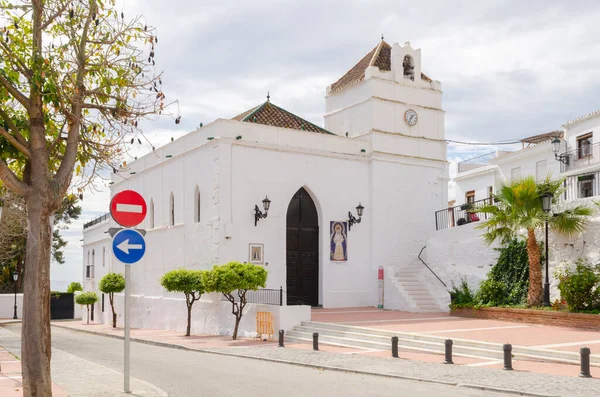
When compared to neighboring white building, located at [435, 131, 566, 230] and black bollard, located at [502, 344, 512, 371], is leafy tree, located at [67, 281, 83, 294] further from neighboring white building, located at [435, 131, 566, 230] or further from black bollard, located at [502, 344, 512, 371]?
black bollard, located at [502, 344, 512, 371]

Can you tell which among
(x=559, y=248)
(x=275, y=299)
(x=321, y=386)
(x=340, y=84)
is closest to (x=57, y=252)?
(x=340, y=84)

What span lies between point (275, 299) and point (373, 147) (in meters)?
8.92

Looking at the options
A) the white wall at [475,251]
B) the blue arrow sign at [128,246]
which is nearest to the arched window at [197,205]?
the white wall at [475,251]

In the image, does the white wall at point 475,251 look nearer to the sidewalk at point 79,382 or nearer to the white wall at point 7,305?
the sidewalk at point 79,382

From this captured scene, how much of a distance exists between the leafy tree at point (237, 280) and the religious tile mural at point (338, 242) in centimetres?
637

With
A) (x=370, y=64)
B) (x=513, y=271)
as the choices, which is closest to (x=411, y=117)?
(x=370, y=64)

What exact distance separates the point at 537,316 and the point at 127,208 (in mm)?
13954

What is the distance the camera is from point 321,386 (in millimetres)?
10703

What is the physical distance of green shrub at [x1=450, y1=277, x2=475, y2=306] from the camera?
72.8 feet

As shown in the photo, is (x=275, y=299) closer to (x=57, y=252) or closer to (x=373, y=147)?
(x=373, y=147)

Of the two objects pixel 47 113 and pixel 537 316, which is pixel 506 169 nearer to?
pixel 537 316

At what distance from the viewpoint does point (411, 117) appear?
94.0 ft

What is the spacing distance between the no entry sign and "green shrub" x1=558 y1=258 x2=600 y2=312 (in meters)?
13.4

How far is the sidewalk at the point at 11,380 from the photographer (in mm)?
9703
